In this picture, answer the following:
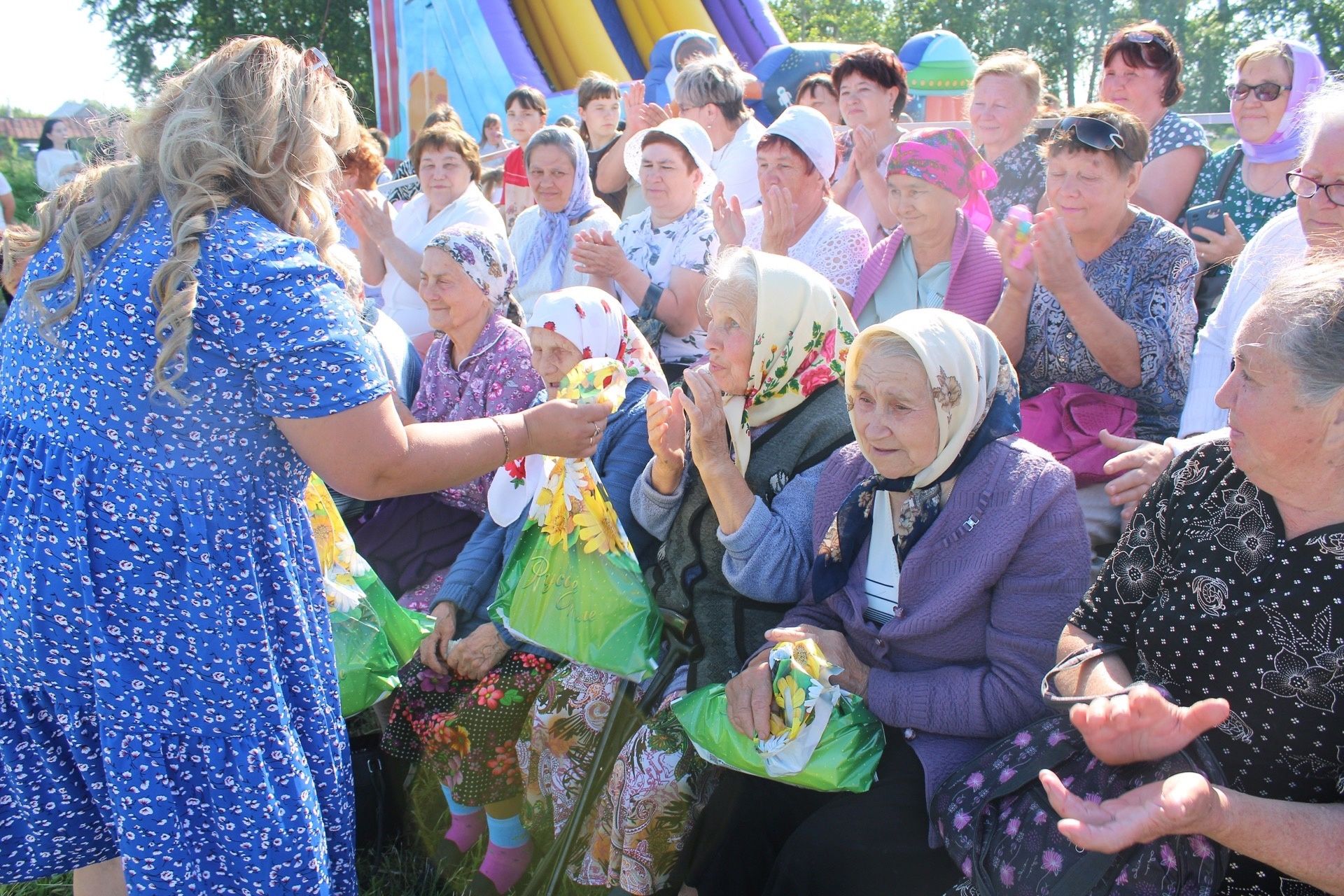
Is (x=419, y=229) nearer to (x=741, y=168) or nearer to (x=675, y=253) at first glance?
(x=741, y=168)

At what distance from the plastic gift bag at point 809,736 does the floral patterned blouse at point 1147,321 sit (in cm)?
125

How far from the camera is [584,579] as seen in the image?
262 centimetres

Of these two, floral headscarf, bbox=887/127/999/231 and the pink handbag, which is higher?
floral headscarf, bbox=887/127/999/231

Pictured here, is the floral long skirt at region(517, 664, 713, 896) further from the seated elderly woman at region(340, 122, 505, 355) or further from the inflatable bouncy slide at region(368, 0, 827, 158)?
the inflatable bouncy slide at region(368, 0, 827, 158)

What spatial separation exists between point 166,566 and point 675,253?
2827 mm

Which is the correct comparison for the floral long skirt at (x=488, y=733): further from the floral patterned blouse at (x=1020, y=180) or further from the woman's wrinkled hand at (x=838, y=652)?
the floral patterned blouse at (x=1020, y=180)

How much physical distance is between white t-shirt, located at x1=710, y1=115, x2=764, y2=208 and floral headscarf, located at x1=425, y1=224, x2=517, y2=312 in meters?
1.66

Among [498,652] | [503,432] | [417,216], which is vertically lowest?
[498,652]

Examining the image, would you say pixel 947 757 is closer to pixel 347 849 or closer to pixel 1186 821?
pixel 1186 821

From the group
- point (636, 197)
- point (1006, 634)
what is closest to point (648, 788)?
point (1006, 634)

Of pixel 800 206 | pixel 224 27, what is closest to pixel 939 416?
pixel 800 206

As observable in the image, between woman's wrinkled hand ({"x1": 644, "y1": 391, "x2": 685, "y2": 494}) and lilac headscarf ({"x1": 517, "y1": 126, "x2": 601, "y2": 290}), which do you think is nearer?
woman's wrinkled hand ({"x1": 644, "y1": 391, "x2": 685, "y2": 494})

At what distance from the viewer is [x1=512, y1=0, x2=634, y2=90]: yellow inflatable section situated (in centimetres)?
1255

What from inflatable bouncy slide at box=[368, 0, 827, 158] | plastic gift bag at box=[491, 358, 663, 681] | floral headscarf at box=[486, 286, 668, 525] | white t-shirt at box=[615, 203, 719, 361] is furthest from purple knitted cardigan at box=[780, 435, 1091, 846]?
inflatable bouncy slide at box=[368, 0, 827, 158]
